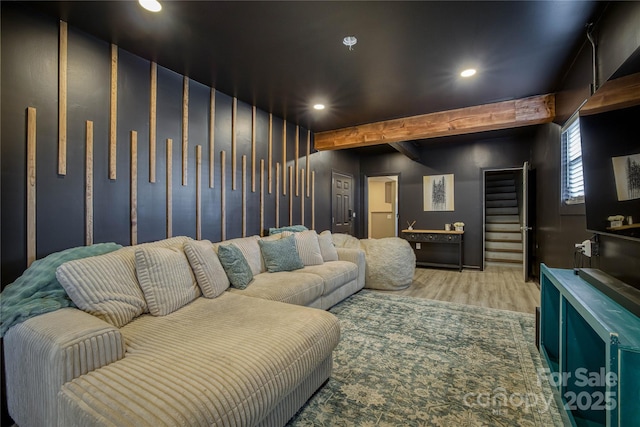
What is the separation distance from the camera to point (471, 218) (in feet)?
18.2

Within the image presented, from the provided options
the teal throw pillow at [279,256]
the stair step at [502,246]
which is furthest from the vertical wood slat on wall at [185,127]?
the stair step at [502,246]

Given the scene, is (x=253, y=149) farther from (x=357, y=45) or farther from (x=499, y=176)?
(x=499, y=176)

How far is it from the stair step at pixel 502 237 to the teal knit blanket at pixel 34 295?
7076 millimetres

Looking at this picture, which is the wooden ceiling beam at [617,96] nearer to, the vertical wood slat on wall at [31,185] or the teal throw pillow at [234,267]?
the teal throw pillow at [234,267]

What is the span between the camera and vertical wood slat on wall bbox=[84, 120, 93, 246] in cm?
212

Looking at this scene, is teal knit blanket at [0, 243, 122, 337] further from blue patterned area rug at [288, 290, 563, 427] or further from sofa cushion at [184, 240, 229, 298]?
blue patterned area rug at [288, 290, 563, 427]

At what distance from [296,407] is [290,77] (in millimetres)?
2823

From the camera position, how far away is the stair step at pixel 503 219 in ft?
20.7

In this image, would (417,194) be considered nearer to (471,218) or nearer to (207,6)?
(471,218)

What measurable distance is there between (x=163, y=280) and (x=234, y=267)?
66cm

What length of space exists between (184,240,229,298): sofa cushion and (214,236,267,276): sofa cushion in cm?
61

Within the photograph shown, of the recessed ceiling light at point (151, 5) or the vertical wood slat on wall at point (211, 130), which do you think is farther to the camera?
the vertical wood slat on wall at point (211, 130)

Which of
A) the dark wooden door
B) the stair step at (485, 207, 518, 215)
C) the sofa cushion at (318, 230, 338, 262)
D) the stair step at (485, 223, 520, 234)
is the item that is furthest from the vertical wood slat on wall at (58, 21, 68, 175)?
the stair step at (485, 207, 518, 215)

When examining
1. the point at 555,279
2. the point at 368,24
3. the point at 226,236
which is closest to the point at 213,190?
the point at 226,236
